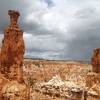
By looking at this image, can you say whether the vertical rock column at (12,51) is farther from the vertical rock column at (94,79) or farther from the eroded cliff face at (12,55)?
the vertical rock column at (94,79)

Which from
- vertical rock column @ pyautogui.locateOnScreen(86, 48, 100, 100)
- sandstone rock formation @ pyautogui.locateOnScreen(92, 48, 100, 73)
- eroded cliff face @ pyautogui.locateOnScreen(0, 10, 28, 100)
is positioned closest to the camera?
eroded cliff face @ pyautogui.locateOnScreen(0, 10, 28, 100)

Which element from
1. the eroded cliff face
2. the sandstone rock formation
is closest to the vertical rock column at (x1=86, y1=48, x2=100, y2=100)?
the sandstone rock formation

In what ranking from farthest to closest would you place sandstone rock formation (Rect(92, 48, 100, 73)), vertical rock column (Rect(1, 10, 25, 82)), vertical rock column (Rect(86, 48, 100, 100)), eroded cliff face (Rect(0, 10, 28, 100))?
sandstone rock formation (Rect(92, 48, 100, 73))
vertical rock column (Rect(86, 48, 100, 100))
vertical rock column (Rect(1, 10, 25, 82))
eroded cliff face (Rect(0, 10, 28, 100))

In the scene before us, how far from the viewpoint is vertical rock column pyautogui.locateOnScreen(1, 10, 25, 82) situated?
33500 mm

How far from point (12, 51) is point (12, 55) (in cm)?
36

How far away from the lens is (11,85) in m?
32.4

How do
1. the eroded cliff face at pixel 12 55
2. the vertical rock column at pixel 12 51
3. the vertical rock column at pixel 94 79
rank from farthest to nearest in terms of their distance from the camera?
the vertical rock column at pixel 94 79 < the vertical rock column at pixel 12 51 < the eroded cliff face at pixel 12 55

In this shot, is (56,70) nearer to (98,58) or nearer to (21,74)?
(98,58)

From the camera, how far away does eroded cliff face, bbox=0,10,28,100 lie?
108 feet

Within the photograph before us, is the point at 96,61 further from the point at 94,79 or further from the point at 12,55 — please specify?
the point at 12,55

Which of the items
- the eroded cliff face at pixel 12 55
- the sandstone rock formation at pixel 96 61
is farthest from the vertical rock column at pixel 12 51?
the sandstone rock formation at pixel 96 61

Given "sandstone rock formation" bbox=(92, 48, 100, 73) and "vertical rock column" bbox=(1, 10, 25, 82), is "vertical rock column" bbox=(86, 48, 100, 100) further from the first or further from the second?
"vertical rock column" bbox=(1, 10, 25, 82)

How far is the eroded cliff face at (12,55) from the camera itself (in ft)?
108

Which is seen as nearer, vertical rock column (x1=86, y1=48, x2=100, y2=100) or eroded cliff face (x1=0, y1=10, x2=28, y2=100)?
eroded cliff face (x1=0, y1=10, x2=28, y2=100)
